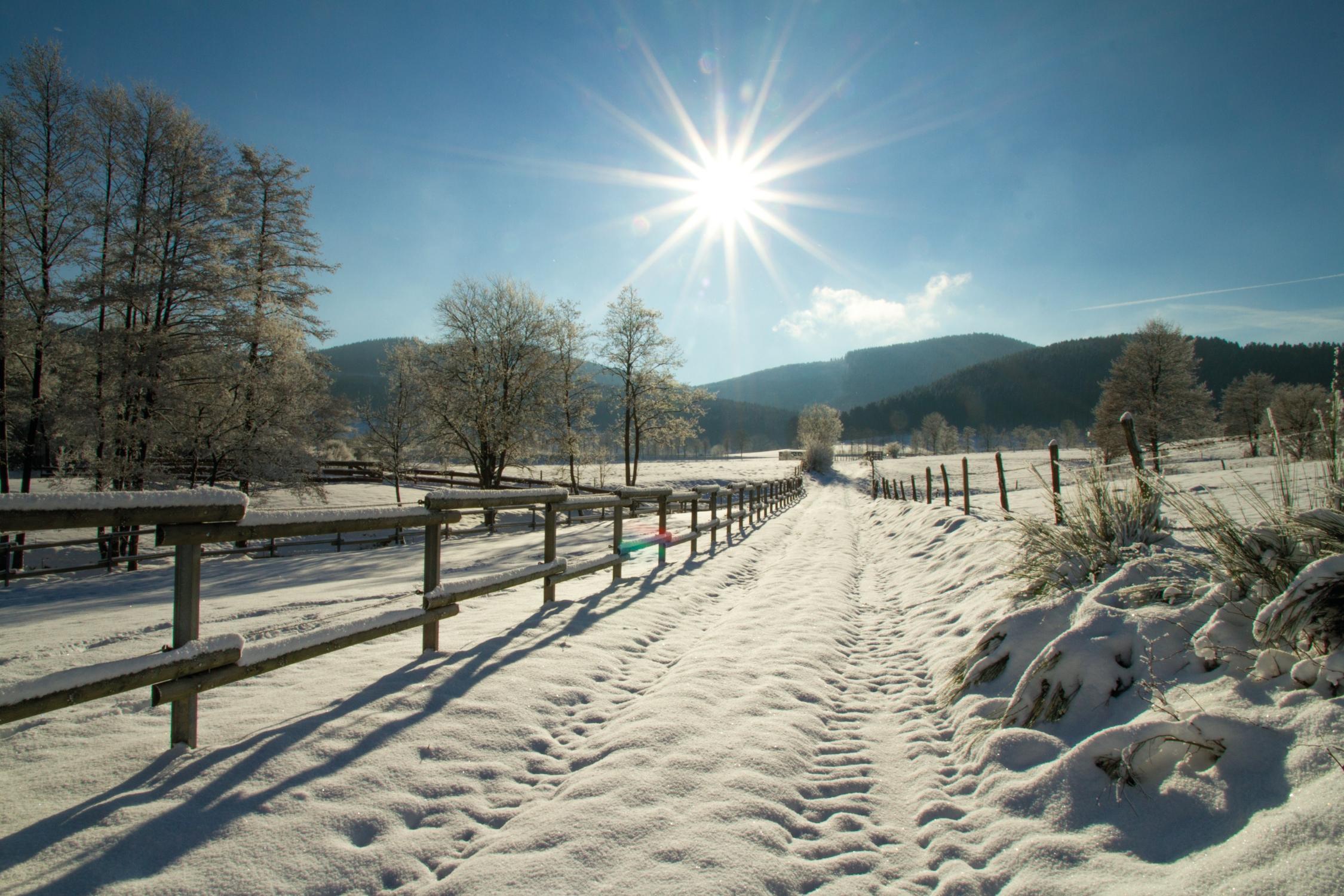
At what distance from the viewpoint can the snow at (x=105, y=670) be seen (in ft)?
6.04

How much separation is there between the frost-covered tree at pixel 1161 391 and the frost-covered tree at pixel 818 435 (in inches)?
1304

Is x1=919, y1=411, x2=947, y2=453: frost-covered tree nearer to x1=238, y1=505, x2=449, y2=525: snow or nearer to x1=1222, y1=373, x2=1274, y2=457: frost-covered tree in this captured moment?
x1=1222, y1=373, x2=1274, y2=457: frost-covered tree

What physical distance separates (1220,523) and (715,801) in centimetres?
312

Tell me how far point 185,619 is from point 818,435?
260ft

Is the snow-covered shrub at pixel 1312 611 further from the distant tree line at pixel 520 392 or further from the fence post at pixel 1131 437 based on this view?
the distant tree line at pixel 520 392

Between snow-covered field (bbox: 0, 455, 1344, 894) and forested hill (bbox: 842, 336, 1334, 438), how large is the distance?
155 m

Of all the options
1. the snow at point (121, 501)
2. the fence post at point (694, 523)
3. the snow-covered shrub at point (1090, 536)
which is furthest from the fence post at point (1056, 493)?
the snow at point (121, 501)

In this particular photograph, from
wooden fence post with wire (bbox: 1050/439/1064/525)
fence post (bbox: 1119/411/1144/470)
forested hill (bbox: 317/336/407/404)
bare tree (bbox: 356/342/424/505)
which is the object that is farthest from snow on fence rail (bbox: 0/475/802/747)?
forested hill (bbox: 317/336/407/404)

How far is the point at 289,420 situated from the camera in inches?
617

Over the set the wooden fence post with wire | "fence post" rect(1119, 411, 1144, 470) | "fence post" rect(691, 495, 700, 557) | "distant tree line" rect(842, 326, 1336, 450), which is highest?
"distant tree line" rect(842, 326, 1336, 450)

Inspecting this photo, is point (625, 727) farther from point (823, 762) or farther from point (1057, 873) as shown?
point (1057, 873)

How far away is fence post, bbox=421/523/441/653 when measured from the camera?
3764 mm

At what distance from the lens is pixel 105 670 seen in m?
2.09

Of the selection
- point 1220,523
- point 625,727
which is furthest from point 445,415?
point 1220,523
